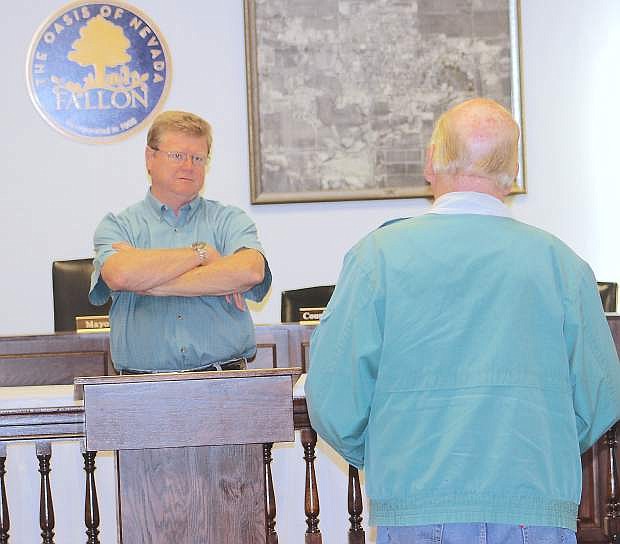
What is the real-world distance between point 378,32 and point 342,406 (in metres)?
4.55

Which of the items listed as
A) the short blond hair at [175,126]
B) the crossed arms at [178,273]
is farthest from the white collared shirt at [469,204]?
the short blond hair at [175,126]

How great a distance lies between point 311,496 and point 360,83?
4.11 m

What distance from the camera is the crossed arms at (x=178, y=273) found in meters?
2.89

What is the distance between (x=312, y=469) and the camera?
2.26 meters

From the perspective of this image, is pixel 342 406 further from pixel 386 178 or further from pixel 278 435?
pixel 386 178

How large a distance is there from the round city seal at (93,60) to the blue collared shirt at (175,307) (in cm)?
296

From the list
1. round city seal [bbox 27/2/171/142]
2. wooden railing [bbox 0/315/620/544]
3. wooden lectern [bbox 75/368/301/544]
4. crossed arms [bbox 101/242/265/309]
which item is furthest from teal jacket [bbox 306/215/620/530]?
round city seal [bbox 27/2/171/142]

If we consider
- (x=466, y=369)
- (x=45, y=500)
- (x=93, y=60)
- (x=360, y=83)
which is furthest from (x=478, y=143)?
(x=93, y=60)

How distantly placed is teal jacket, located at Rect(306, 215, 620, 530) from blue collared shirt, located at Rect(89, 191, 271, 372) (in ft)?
3.89

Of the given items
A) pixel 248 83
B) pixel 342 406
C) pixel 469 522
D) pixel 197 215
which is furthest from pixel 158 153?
pixel 248 83

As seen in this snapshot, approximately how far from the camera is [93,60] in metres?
5.96

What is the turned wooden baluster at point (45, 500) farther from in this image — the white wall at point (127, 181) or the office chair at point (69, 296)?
the white wall at point (127, 181)

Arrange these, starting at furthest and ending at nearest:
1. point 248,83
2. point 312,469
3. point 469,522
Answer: point 248,83 → point 312,469 → point 469,522

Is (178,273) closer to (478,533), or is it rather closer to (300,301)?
(478,533)
